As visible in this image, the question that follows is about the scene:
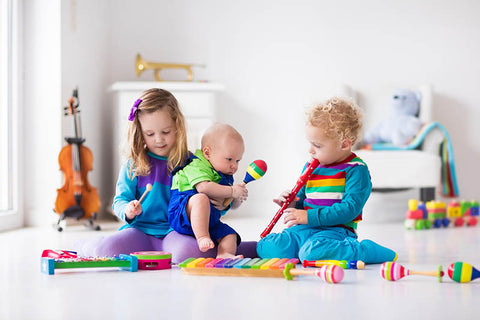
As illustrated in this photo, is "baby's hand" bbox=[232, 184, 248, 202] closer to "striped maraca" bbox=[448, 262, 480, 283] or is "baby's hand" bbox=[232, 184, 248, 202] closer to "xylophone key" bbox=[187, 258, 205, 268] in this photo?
"xylophone key" bbox=[187, 258, 205, 268]

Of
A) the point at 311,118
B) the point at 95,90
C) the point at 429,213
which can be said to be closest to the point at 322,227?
the point at 311,118

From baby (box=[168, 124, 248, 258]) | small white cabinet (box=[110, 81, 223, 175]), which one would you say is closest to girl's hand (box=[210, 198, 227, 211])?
baby (box=[168, 124, 248, 258])

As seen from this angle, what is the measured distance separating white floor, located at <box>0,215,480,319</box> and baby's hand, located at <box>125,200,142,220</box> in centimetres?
21

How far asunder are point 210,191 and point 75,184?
64.2 inches

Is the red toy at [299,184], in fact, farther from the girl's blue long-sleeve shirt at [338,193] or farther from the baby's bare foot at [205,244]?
the baby's bare foot at [205,244]

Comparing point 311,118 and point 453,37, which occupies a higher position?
point 453,37

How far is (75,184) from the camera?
3.42 meters

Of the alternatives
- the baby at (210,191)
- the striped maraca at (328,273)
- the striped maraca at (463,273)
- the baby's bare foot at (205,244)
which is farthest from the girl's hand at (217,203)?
the striped maraca at (463,273)

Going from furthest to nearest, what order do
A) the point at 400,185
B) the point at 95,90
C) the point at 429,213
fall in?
the point at 95,90
the point at 400,185
the point at 429,213

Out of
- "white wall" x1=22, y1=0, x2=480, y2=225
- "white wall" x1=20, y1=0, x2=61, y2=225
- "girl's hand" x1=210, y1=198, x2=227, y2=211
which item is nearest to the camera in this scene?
"girl's hand" x1=210, y1=198, x2=227, y2=211

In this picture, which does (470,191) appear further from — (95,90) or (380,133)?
(95,90)

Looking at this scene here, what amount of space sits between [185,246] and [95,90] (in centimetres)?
243

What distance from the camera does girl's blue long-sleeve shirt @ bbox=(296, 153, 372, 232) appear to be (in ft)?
6.46

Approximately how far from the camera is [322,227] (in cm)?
203
